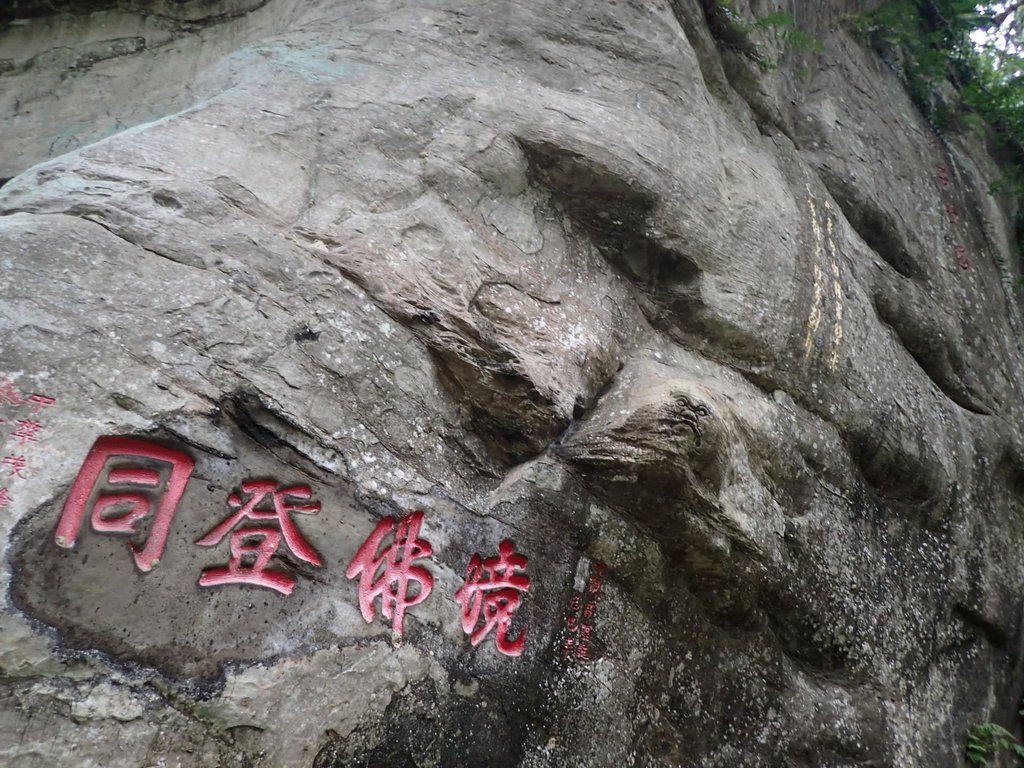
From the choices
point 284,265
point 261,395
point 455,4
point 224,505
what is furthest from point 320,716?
point 455,4

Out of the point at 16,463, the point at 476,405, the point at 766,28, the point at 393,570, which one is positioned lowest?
the point at 393,570

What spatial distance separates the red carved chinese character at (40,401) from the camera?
2947 millimetres

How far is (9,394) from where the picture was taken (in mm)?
2918

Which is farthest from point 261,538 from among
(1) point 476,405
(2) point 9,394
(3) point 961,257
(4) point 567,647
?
(3) point 961,257

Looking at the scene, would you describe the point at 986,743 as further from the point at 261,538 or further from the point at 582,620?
the point at 261,538

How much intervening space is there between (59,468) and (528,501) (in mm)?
2260

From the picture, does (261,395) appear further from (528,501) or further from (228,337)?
(528,501)

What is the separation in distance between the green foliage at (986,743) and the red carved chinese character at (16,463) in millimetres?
6259

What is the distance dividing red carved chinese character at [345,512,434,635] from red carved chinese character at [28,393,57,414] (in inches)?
57.7

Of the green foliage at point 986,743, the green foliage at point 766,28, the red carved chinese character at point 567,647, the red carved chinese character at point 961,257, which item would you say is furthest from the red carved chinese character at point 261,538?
the red carved chinese character at point 961,257

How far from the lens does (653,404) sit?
423cm

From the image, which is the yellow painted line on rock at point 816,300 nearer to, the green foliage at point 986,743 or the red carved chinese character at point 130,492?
the green foliage at point 986,743

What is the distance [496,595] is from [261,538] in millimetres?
1258

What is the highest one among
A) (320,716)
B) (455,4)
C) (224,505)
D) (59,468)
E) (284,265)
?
(455,4)
